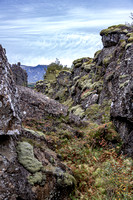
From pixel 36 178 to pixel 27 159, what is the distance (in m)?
0.79

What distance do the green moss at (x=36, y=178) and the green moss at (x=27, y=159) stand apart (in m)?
0.17

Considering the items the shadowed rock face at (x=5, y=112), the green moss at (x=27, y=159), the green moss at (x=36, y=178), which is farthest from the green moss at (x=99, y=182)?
the shadowed rock face at (x=5, y=112)

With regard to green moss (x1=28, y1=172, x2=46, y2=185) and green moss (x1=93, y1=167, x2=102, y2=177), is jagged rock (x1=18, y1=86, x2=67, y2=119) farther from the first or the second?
green moss (x1=28, y1=172, x2=46, y2=185)

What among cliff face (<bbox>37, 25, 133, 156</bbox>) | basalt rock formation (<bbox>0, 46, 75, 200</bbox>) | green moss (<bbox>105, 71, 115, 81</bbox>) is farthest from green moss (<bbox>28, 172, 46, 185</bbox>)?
green moss (<bbox>105, 71, 115, 81</bbox>)

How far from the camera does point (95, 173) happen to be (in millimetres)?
7562

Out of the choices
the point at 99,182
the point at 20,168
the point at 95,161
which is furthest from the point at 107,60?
the point at 20,168

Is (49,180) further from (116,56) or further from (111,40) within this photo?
(111,40)

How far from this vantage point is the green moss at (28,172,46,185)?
5242mm

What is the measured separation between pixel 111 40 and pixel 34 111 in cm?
2404

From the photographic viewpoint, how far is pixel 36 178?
5.42 metres

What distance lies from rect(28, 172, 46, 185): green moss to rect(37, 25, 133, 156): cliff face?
20.0ft

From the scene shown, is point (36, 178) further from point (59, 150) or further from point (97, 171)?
point (59, 150)

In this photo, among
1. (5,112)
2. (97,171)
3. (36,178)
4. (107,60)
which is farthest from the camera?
(107,60)

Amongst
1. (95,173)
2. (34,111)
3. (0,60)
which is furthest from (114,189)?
(34,111)
